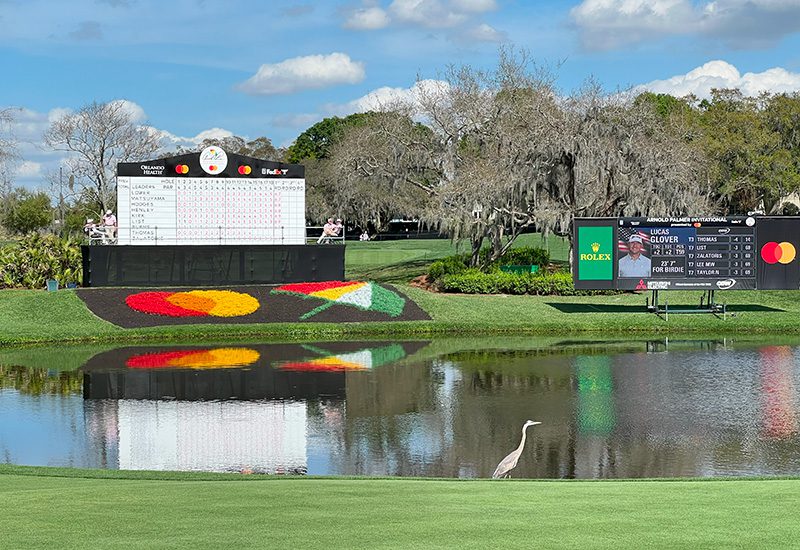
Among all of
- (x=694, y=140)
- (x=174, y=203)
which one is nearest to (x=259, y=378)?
(x=174, y=203)

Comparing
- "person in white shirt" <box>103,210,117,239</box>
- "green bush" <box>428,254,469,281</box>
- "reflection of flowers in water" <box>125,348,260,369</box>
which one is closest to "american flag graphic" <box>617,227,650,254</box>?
"green bush" <box>428,254,469,281</box>

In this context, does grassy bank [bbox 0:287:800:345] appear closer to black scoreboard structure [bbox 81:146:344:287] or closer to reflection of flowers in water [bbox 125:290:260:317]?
reflection of flowers in water [bbox 125:290:260:317]

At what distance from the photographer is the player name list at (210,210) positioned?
40469mm

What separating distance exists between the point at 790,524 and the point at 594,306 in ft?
106

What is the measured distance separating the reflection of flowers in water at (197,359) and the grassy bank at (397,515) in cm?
1584

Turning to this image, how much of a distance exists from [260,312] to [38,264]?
38.7 feet

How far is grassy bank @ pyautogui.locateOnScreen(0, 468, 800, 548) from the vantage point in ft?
25.8

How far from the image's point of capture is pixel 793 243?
120ft

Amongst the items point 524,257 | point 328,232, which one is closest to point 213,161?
point 328,232

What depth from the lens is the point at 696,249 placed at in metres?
36.3

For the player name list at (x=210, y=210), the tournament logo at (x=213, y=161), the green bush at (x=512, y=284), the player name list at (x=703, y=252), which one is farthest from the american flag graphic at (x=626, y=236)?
the tournament logo at (x=213, y=161)

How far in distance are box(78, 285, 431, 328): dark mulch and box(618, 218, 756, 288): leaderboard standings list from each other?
27.7 feet

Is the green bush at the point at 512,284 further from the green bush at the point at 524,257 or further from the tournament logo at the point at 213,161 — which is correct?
the tournament logo at the point at 213,161

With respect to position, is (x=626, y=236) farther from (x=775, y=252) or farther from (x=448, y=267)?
(x=448, y=267)
